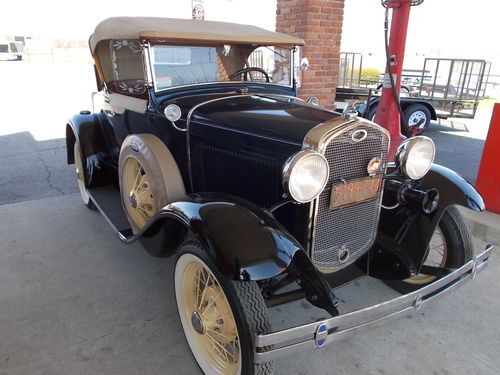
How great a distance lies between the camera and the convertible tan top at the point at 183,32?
2596mm

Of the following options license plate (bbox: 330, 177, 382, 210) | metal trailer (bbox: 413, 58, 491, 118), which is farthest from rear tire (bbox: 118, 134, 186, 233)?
metal trailer (bbox: 413, 58, 491, 118)

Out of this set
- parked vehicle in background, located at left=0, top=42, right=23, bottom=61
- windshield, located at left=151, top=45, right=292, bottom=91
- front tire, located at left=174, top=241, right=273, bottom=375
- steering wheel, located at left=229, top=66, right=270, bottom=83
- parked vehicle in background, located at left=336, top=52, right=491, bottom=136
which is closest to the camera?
front tire, located at left=174, top=241, right=273, bottom=375

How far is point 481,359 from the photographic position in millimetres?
2201

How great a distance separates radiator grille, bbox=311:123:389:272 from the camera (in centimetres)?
209

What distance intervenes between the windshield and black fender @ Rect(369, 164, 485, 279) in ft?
4.62

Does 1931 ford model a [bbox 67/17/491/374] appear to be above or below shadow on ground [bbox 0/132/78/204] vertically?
above

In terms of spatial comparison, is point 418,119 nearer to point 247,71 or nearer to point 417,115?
point 417,115

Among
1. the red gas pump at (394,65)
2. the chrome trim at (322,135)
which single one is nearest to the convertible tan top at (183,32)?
the chrome trim at (322,135)

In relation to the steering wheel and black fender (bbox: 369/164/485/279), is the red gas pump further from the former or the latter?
black fender (bbox: 369/164/485/279)

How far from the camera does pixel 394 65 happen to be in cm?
451

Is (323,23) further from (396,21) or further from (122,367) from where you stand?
(122,367)

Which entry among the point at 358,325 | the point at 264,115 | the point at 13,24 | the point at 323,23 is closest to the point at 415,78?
the point at 323,23

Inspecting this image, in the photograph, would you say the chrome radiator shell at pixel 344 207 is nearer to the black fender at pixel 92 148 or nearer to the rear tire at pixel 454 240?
the rear tire at pixel 454 240

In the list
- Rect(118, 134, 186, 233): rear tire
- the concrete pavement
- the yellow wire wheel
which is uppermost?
Rect(118, 134, 186, 233): rear tire
